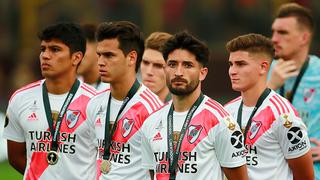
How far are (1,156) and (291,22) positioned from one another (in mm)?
7311

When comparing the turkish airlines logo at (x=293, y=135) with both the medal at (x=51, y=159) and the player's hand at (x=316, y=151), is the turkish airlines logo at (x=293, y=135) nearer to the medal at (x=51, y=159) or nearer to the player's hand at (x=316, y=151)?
the player's hand at (x=316, y=151)

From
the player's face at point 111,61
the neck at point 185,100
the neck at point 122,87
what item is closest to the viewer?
the neck at point 185,100

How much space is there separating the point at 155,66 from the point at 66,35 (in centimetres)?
135

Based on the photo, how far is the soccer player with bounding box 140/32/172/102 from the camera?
10094mm

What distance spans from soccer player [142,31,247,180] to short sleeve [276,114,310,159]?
0.57 meters

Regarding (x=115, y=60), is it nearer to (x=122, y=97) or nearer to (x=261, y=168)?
(x=122, y=97)

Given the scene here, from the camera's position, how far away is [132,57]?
28.8 feet

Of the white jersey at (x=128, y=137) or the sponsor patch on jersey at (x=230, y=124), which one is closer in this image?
the sponsor patch on jersey at (x=230, y=124)

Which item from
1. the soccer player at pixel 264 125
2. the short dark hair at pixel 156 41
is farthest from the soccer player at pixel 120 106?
the short dark hair at pixel 156 41

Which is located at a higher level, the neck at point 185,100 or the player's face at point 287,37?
the player's face at point 287,37

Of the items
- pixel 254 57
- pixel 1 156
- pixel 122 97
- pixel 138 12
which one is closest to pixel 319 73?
pixel 254 57

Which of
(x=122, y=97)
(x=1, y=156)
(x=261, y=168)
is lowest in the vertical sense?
(x=1, y=156)

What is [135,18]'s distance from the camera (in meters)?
22.3

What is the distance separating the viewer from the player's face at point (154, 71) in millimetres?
Result: 10094
